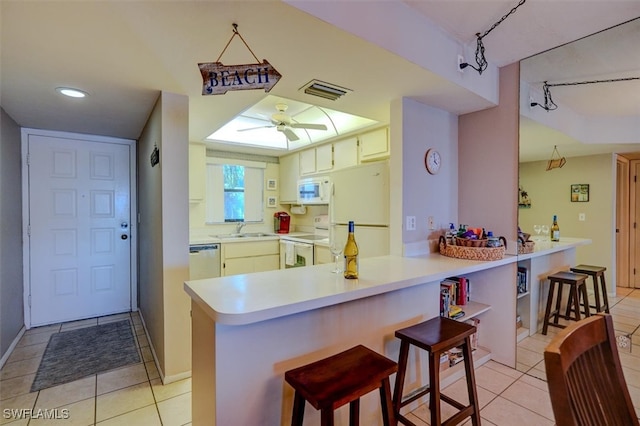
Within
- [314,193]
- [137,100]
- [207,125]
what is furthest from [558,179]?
[137,100]

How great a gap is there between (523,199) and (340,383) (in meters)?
1.98

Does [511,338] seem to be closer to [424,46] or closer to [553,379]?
[553,379]

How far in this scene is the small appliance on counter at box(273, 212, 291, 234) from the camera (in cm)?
485

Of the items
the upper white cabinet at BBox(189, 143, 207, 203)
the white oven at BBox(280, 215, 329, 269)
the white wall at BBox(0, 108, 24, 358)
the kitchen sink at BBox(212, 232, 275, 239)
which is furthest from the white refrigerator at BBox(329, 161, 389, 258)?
the white wall at BBox(0, 108, 24, 358)

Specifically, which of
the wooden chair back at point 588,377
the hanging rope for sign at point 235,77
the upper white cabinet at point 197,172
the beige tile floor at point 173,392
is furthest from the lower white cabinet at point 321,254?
the wooden chair back at point 588,377

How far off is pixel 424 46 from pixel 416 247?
1383mm

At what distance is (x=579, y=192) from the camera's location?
2143 millimetres

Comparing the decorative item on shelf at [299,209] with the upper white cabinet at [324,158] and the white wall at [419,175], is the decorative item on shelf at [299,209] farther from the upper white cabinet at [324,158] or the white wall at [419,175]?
the white wall at [419,175]

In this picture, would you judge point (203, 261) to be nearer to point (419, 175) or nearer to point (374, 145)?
point (374, 145)

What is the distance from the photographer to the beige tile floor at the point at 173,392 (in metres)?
1.77

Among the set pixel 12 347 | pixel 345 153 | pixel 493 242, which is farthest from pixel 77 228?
pixel 493 242

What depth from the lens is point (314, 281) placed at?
1521mm

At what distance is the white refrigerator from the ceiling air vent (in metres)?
0.75

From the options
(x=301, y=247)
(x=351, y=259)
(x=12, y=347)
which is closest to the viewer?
(x=351, y=259)
